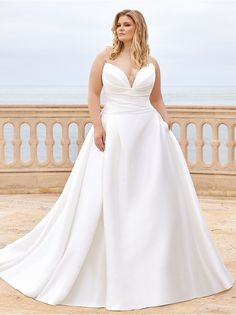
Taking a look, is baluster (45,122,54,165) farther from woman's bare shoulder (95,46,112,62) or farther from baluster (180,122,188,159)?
woman's bare shoulder (95,46,112,62)

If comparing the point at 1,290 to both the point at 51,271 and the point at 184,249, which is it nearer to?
the point at 51,271

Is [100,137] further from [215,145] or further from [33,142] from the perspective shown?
[33,142]

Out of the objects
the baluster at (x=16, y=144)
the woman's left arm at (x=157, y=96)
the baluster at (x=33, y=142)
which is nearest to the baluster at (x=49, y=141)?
the baluster at (x=33, y=142)

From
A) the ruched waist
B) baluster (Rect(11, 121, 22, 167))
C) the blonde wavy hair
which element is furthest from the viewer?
baluster (Rect(11, 121, 22, 167))

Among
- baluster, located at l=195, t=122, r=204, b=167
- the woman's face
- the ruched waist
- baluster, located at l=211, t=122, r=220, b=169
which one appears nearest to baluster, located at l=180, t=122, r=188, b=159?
baluster, located at l=195, t=122, r=204, b=167

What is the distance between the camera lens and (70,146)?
395 inches

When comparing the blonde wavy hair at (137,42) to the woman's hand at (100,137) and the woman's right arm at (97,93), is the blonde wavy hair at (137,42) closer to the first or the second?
the woman's right arm at (97,93)

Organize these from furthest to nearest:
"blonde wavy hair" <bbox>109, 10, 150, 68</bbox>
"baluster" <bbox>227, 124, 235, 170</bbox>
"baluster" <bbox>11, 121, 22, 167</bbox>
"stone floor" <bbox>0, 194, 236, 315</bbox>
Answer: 1. "baluster" <bbox>11, 121, 22, 167</bbox>
2. "baluster" <bbox>227, 124, 235, 170</bbox>
3. "blonde wavy hair" <bbox>109, 10, 150, 68</bbox>
4. "stone floor" <bbox>0, 194, 236, 315</bbox>

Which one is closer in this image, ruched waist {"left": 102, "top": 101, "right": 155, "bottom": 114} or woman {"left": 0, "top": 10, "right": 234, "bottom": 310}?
woman {"left": 0, "top": 10, "right": 234, "bottom": 310}

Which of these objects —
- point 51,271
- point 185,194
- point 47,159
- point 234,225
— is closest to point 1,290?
point 51,271

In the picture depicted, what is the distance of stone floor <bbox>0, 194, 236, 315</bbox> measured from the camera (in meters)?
5.01

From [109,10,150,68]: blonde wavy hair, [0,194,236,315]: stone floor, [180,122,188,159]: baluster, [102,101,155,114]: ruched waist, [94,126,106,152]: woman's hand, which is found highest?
[109,10,150,68]: blonde wavy hair

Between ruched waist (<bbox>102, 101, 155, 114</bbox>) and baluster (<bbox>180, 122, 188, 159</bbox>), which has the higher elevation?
ruched waist (<bbox>102, 101, 155, 114</bbox>)

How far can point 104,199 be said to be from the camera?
5.09 meters
